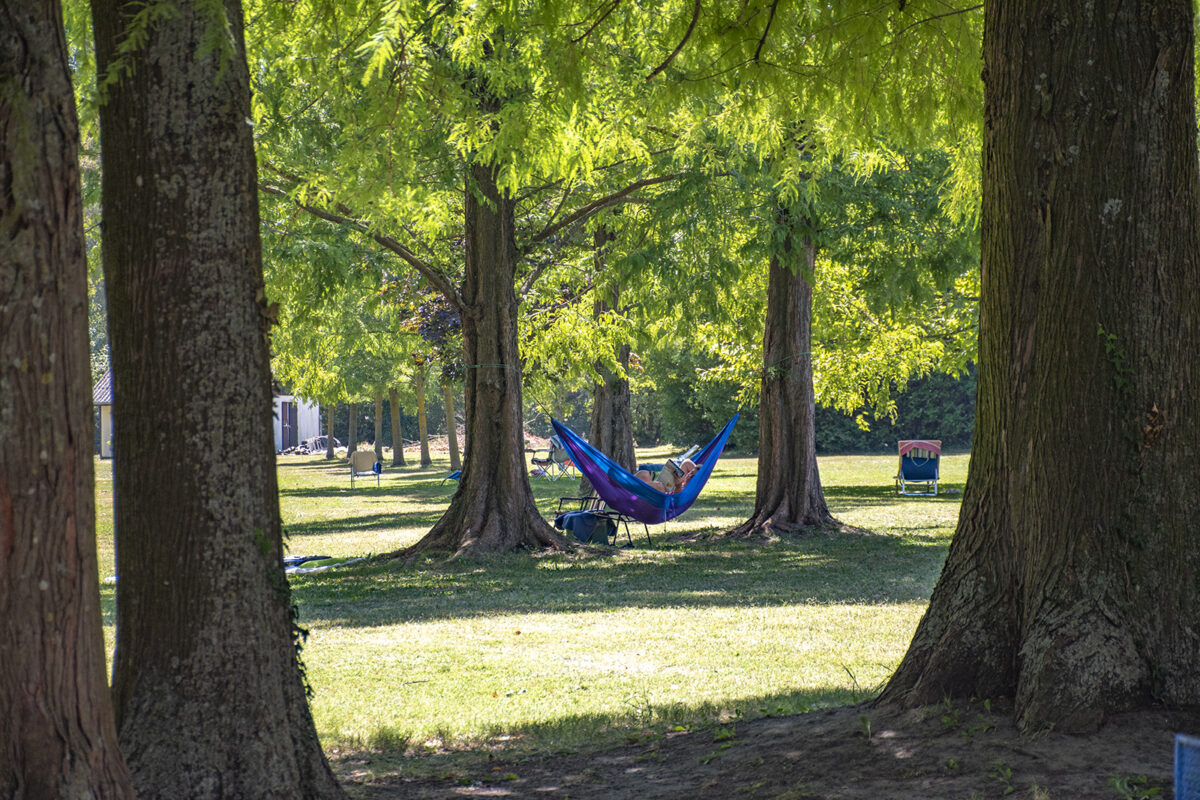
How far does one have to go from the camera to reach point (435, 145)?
9.84 meters

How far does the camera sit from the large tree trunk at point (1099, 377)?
353cm

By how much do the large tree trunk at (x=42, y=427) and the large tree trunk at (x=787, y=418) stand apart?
11233 millimetres

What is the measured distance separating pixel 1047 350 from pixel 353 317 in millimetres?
19609

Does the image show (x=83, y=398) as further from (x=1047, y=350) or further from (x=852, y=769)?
(x=1047, y=350)

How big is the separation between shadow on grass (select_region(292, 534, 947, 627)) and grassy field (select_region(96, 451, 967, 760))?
25mm

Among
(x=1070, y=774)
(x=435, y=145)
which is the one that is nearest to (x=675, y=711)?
(x=1070, y=774)

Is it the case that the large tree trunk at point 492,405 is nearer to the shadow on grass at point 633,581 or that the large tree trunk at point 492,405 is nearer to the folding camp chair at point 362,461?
the shadow on grass at point 633,581

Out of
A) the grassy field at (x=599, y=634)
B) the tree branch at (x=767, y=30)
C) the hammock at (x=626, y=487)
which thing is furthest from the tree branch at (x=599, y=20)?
the hammock at (x=626, y=487)

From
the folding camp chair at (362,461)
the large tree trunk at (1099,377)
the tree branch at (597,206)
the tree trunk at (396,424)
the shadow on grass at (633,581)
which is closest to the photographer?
the large tree trunk at (1099,377)

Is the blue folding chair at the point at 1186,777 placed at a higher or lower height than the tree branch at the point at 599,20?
lower

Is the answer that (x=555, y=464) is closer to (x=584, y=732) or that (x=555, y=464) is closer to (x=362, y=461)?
(x=362, y=461)

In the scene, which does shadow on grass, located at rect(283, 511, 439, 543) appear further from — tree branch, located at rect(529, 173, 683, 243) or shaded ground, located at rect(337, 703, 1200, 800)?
shaded ground, located at rect(337, 703, 1200, 800)

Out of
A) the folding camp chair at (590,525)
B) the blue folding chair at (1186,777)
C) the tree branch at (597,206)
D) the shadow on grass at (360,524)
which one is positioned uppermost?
the tree branch at (597,206)

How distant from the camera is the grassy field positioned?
16.6 ft
